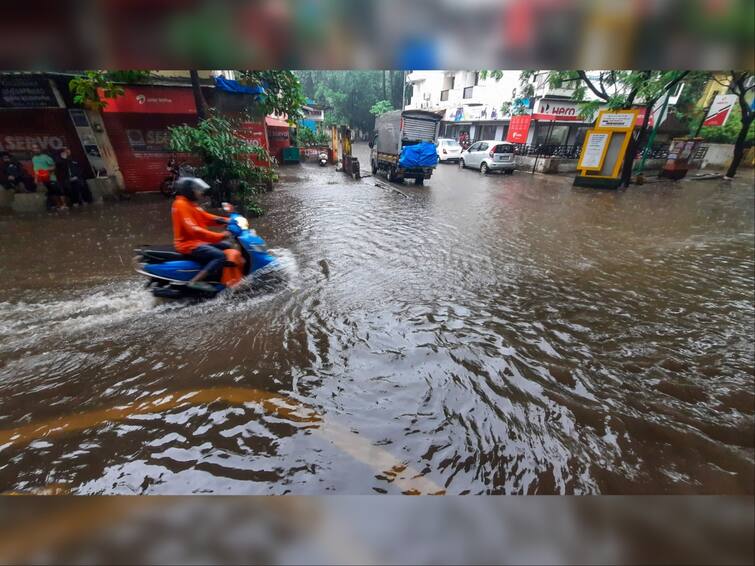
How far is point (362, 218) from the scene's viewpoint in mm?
9250

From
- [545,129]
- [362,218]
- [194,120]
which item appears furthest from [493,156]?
[194,120]

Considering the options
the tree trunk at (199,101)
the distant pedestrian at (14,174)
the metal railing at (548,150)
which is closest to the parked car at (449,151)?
the metal railing at (548,150)

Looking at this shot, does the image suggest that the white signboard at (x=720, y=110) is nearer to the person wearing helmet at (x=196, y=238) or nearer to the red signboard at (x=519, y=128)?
the red signboard at (x=519, y=128)

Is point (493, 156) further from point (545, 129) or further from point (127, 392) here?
point (127, 392)

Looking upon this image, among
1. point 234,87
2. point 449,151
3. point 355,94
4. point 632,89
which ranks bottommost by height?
point 449,151

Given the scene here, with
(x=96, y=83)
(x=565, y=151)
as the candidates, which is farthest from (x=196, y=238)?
(x=565, y=151)

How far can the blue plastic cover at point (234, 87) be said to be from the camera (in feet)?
32.8

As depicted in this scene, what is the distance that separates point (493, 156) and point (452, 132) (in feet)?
53.2

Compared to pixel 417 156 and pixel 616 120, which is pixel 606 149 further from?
pixel 417 156

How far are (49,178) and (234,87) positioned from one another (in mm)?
5485

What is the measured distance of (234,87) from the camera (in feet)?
34.0

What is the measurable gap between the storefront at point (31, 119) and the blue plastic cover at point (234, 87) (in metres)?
4.09

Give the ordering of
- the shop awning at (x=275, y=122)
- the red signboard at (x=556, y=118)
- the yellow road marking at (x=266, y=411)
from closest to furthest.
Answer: the yellow road marking at (x=266, y=411)
the shop awning at (x=275, y=122)
the red signboard at (x=556, y=118)

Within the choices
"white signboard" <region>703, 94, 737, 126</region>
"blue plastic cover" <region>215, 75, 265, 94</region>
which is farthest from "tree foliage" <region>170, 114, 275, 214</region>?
"white signboard" <region>703, 94, 737, 126</region>
